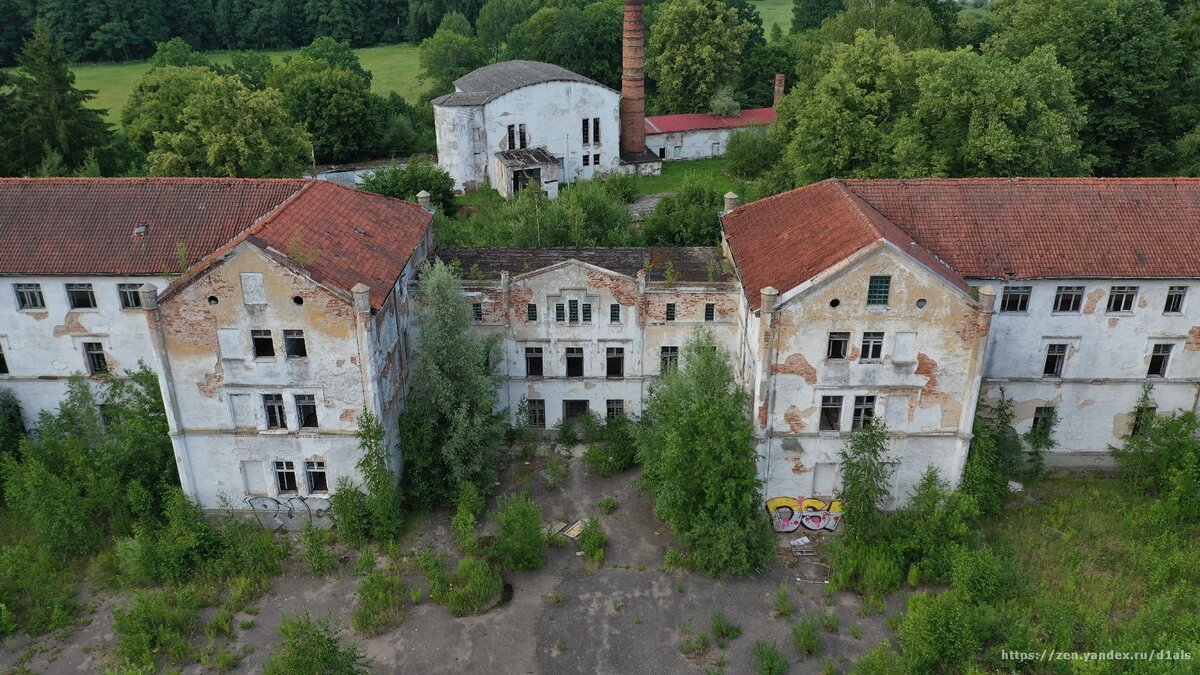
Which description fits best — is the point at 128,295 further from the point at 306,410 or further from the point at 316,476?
the point at 316,476

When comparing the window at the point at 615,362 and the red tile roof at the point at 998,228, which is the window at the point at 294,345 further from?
the red tile roof at the point at 998,228

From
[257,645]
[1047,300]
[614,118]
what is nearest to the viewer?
[257,645]

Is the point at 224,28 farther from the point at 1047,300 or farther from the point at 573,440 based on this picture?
the point at 1047,300

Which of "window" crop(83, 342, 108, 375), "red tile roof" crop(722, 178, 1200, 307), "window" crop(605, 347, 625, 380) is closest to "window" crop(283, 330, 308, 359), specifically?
"window" crop(83, 342, 108, 375)

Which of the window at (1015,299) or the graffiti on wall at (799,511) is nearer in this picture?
the graffiti on wall at (799,511)

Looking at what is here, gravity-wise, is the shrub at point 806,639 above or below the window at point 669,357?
below

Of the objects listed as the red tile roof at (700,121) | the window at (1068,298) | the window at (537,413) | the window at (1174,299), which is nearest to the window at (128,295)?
the window at (537,413)

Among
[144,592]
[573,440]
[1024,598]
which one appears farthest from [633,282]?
[144,592]

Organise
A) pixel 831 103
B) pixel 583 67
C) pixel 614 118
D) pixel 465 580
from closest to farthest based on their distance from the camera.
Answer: pixel 465 580
pixel 831 103
pixel 614 118
pixel 583 67

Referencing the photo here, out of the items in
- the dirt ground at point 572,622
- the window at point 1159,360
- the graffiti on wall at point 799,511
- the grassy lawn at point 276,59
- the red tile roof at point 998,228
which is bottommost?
the dirt ground at point 572,622
